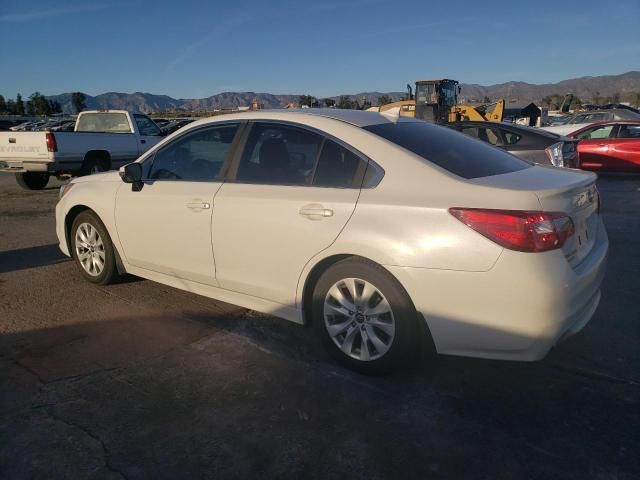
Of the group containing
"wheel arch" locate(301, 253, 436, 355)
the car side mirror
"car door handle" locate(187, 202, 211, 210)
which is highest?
the car side mirror

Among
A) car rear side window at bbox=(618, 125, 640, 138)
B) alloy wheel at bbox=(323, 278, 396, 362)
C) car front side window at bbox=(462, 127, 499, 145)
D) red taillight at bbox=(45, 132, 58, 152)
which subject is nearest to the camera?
alloy wheel at bbox=(323, 278, 396, 362)

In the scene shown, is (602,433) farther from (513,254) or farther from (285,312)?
(285,312)

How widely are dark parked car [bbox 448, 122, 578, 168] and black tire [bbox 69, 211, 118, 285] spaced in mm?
5631

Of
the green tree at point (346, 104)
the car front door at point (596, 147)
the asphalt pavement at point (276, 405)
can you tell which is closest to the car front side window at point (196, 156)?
the asphalt pavement at point (276, 405)

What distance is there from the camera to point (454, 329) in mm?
2744

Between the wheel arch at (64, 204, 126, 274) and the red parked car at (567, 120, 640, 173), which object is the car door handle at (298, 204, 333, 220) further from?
the red parked car at (567, 120, 640, 173)

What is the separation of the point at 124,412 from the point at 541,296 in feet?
7.54

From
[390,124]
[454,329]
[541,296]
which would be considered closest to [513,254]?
[541,296]

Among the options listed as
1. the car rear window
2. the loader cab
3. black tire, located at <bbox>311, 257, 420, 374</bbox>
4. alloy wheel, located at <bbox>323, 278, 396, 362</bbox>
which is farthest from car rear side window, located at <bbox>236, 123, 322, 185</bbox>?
the loader cab

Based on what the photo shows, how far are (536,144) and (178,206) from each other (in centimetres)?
590

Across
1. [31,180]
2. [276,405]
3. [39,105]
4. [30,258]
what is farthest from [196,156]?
[39,105]

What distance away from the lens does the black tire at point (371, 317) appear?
2863 mm

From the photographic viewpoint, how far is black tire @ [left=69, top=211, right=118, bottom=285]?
4.59 meters

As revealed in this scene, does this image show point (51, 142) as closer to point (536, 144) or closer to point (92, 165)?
point (92, 165)
